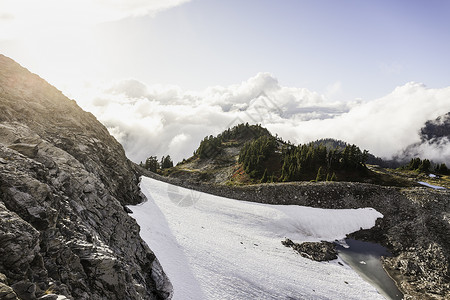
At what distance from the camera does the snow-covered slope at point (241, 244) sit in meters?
18.8

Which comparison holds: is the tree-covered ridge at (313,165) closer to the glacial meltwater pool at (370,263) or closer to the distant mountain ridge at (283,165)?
the distant mountain ridge at (283,165)

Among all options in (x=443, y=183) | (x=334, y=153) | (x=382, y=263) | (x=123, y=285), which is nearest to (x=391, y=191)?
(x=382, y=263)

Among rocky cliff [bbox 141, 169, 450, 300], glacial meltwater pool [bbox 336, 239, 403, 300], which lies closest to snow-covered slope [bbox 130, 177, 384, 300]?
glacial meltwater pool [bbox 336, 239, 403, 300]

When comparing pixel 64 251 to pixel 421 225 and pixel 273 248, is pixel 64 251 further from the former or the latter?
pixel 421 225

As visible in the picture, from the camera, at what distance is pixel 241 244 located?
28703 millimetres

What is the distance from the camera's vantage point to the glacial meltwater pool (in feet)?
88.3

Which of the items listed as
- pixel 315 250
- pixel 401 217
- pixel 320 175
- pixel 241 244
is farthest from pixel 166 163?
pixel 401 217

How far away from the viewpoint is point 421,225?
36875mm

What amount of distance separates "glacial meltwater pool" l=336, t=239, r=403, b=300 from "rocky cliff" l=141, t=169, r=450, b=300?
1.11 meters

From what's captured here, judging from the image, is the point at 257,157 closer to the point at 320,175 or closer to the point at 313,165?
the point at 313,165

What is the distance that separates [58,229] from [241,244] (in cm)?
2267

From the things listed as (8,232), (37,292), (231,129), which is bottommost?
(37,292)

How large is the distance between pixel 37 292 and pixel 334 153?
7535 cm

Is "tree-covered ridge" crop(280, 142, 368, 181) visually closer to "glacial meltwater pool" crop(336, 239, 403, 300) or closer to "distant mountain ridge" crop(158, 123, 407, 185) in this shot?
"distant mountain ridge" crop(158, 123, 407, 185)
